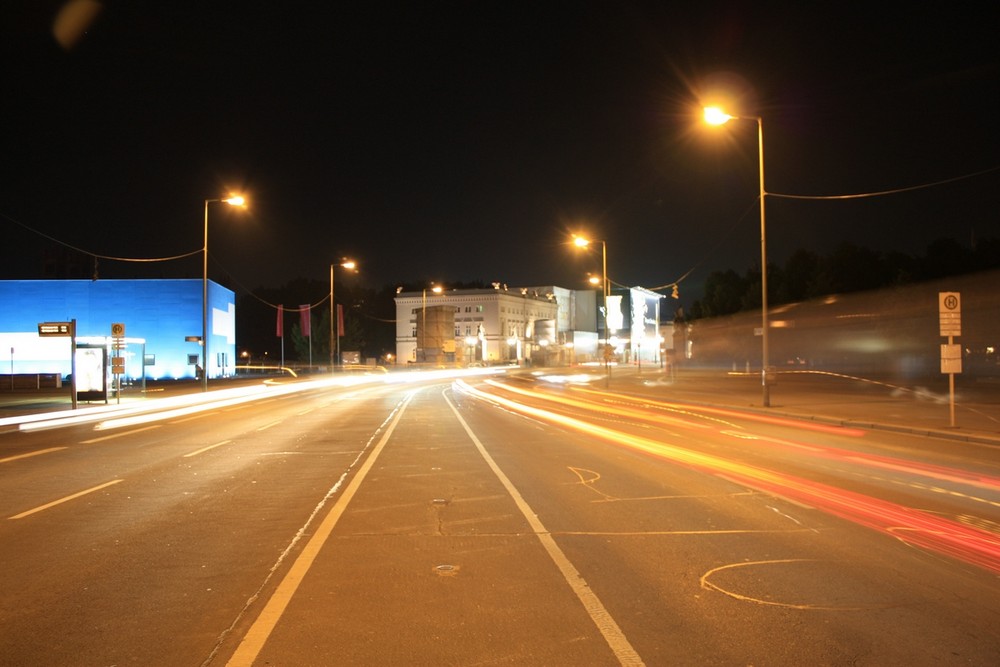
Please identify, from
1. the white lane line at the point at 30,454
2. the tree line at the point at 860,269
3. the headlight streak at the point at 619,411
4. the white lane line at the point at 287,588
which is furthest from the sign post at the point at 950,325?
the tree line at the point at 860,269

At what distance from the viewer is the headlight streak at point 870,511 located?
306 inches

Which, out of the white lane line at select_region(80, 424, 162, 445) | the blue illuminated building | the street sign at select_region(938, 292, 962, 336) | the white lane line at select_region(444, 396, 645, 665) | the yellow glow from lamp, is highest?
the yellow glow from lamp

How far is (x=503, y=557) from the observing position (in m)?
7.54

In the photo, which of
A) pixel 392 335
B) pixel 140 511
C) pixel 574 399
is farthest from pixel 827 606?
pixel 392 335

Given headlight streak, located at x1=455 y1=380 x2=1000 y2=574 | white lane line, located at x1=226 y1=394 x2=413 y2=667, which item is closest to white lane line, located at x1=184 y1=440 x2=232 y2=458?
white lane line, located at x1=226 y1=394 x2=413 y2=667

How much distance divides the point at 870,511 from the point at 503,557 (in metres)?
A: 5.05

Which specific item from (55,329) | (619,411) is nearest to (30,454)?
(55,329)

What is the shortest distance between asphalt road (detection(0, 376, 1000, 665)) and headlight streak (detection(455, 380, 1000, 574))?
2.2 inches

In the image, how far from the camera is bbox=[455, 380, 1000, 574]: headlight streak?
25.5 feet

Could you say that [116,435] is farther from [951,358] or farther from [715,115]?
[951,358]

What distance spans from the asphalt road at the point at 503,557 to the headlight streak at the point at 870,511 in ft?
0.18

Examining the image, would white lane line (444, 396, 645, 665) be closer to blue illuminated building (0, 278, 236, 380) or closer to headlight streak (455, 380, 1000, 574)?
headlight streak (455, 380, 1000, 574)

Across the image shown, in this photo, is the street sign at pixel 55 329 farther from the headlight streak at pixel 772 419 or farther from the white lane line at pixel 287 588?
the headlight streak at pixel 772 419

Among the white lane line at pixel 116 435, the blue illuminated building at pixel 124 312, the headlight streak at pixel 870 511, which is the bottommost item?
the white lane line at pixel 116 435
